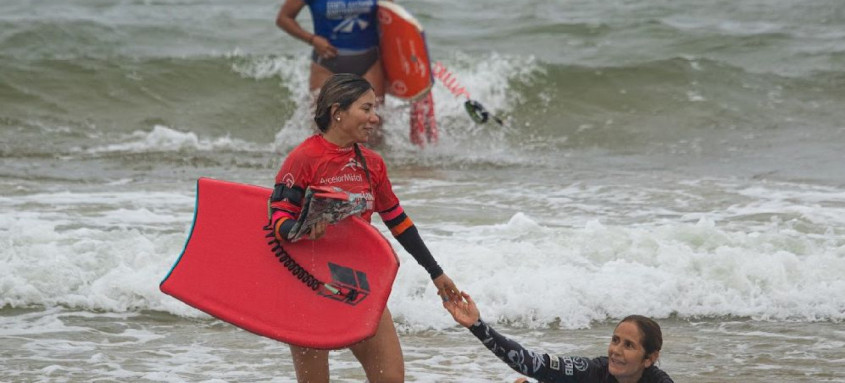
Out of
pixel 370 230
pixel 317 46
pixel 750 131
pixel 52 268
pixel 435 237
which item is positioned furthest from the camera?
pixel 750 131

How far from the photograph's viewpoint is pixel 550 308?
247 inches

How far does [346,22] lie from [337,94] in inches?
221

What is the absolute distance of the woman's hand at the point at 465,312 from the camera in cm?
386

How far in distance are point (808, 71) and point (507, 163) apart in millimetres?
5316

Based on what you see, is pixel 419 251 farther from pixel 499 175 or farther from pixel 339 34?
pixel 499 175

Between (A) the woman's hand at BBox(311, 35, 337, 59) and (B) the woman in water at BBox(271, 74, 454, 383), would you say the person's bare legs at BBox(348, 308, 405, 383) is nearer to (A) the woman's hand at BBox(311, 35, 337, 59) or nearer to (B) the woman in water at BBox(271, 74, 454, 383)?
(B) the woman in water at BBox(271, 74, 454, 383)

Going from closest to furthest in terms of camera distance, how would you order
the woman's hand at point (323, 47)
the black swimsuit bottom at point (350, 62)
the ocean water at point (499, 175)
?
the ocean water at point (499, 175)
the woman's hand at point (323, 47)
the black swimsuit bottom at point (350, 62)

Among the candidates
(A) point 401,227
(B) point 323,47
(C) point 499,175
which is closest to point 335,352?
(A) point 401,227

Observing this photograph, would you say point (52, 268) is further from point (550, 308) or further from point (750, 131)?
point (750, 131)

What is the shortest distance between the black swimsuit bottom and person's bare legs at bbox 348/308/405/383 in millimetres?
5653

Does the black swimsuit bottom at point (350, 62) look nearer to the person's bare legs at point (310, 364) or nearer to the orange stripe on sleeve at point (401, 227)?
the orange stripe on sleeve at point (401, 227)

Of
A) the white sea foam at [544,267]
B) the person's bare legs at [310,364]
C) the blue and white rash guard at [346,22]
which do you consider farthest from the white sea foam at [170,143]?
the person's bare legs at [310,364]

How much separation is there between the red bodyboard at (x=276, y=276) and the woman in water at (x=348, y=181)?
119 mm

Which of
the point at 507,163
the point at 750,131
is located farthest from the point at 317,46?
the point at 750,131
